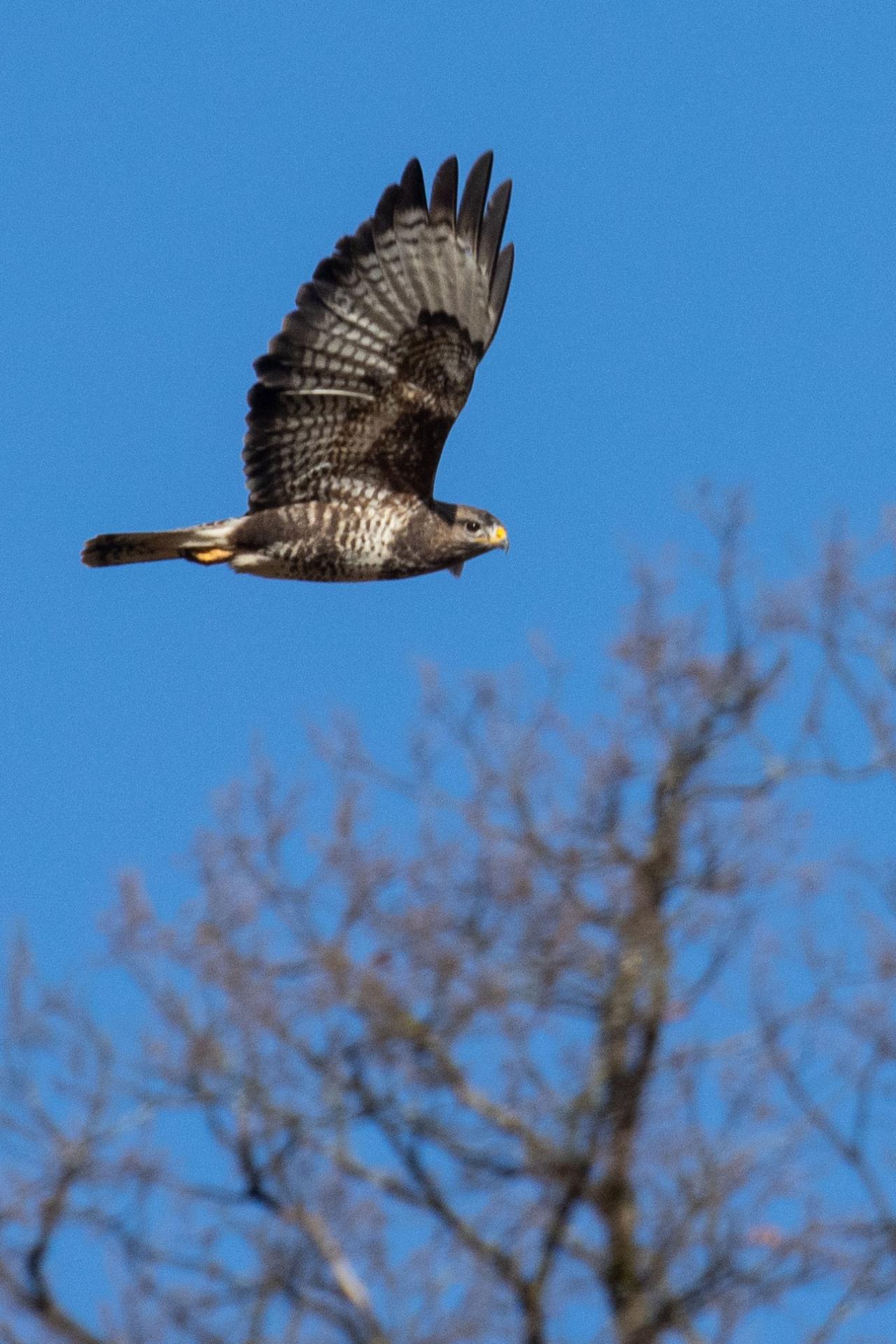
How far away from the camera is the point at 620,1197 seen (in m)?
9.35

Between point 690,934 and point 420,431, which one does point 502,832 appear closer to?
point 690,934

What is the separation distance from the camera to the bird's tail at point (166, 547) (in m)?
7.86

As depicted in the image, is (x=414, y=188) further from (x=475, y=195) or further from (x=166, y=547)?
(x=166, y=547)

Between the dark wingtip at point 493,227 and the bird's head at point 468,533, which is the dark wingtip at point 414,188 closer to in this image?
the dark wingtip at point 493,227

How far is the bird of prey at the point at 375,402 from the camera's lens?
778 cm

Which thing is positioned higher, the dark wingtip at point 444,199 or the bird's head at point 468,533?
the dark wingtip at point 444,199

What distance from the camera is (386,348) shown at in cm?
790

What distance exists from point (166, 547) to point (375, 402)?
902mm

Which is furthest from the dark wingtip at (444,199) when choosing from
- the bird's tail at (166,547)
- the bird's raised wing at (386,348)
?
the bird's tail at (166,547)

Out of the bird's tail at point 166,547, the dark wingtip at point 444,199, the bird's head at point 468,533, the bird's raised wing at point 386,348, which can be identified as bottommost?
the bird's tail at point 166,547

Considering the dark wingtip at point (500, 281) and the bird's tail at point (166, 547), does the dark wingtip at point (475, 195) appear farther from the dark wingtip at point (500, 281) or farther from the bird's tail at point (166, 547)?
the bird's tail at point (166, 547)

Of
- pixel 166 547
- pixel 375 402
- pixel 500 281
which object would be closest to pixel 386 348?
pixel 375 402

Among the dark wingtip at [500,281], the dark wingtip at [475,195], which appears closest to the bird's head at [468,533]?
the dark wingtip at [500,281]

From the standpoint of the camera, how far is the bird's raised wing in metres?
7.76
